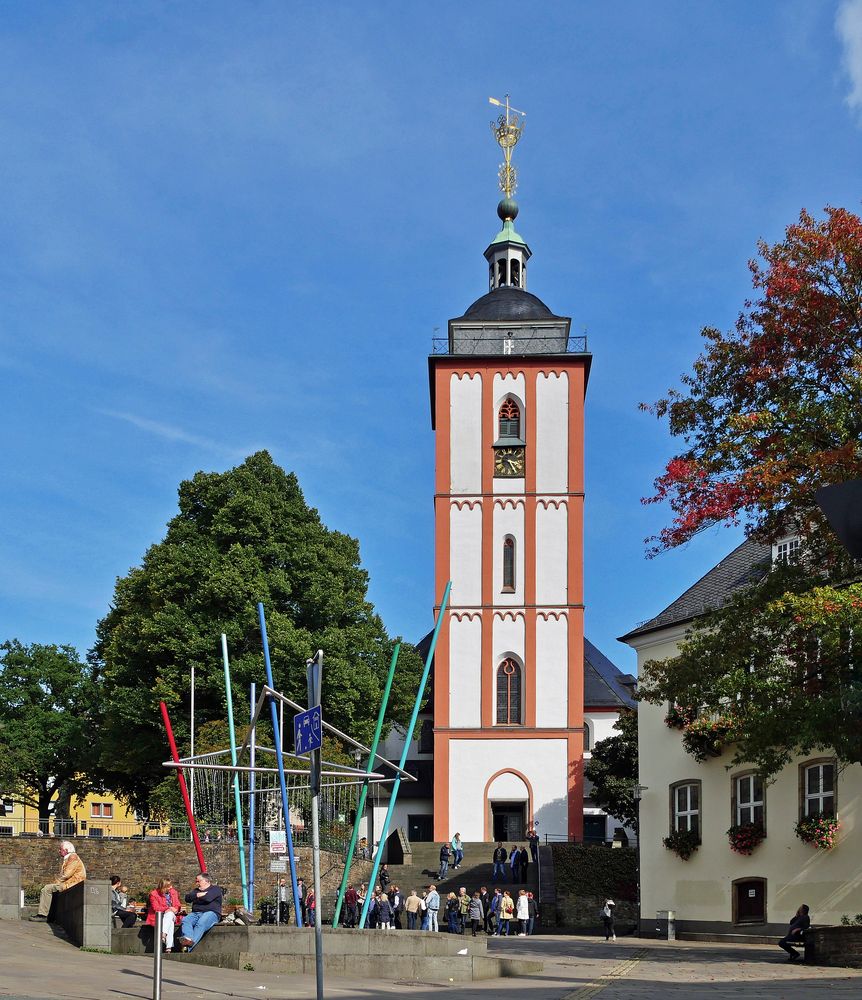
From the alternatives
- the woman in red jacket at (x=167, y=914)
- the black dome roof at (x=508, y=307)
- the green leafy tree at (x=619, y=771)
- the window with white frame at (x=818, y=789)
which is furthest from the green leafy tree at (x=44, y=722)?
the woman in red jacket at (x=167, y=914)

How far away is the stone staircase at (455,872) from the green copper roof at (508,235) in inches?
1084

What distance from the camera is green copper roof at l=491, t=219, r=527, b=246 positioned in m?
64.0

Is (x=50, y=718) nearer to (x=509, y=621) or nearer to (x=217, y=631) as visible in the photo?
(x=217, y=631)

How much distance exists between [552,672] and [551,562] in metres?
4.13

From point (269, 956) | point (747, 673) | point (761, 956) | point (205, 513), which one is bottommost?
point (761, 956)

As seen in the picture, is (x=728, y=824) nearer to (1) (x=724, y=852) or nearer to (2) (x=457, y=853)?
(1) (x=724, y=852)

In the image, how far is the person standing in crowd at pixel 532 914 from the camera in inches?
1545

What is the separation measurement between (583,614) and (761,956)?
26533 mm

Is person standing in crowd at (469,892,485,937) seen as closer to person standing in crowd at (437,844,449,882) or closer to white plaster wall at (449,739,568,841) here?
person standing in crowd at (437,844,449,882)

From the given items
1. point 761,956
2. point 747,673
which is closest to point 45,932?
point 747,673

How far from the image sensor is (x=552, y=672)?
53500 millimetres

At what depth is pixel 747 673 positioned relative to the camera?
2295 cm

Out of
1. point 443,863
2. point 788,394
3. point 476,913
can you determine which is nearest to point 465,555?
point 443,863

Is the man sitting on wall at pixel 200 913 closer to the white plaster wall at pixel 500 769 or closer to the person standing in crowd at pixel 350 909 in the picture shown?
the person standing in crowd at pixel 350 909
